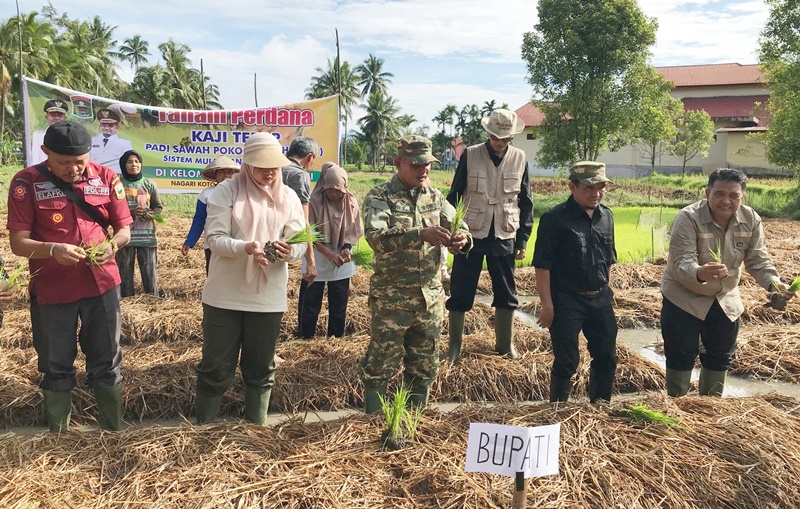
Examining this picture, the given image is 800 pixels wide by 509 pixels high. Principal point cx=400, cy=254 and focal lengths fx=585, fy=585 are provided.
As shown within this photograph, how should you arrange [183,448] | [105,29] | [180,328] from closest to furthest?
[183,448], [180,328], [105,29]

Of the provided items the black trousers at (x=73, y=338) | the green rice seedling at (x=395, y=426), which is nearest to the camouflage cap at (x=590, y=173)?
the green rice seedling at (x=395, y=426)

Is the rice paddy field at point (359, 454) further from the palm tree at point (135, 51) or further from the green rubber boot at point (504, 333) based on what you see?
the palm tree at point (135, 51)

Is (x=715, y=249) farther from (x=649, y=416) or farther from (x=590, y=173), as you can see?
(x=649, y=416)

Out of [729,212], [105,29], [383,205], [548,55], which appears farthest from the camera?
[105,29]

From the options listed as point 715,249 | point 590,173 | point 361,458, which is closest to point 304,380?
point 361,458

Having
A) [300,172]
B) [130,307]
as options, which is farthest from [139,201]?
[300,172]

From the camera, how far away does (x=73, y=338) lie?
312 cm

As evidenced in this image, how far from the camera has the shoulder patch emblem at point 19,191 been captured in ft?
9.55

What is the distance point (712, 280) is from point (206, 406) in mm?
3056

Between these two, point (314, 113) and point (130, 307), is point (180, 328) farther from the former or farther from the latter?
point (314, 113)

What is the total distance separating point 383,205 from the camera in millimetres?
3197

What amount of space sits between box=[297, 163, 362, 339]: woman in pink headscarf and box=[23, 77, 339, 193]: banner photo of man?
4.68 meters

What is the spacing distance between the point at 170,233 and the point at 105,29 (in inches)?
2588

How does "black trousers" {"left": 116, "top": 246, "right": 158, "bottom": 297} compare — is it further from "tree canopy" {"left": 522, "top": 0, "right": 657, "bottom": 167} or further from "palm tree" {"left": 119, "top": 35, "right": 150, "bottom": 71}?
"palm tree" {"left": 119, "top": 35, "right": 150, "bottom": 71}
